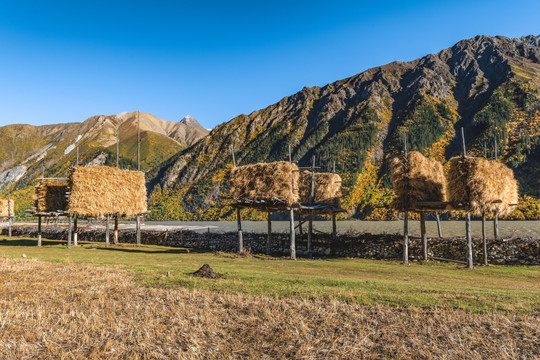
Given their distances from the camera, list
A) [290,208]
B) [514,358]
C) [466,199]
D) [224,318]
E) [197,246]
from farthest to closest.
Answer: [197,246] < [290,208] < [466,199] < [224,318] < [514,358]

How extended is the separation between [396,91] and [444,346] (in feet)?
672

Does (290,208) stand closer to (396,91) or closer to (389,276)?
(389,276)

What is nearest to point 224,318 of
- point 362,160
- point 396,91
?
point 362,160

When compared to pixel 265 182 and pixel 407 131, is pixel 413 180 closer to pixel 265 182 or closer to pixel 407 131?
pixel 265 182

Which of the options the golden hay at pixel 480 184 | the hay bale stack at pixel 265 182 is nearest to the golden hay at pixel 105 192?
the hay bale stack at pixel 265 182

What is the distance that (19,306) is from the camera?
23.7 ft

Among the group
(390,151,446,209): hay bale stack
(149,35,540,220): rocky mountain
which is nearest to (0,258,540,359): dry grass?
(390,151,446,209): hay bale stack

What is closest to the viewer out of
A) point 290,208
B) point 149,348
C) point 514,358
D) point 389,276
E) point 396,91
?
point 514,358

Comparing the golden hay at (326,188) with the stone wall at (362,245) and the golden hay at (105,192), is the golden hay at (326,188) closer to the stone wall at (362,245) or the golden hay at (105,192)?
the stone wall at (362,245)

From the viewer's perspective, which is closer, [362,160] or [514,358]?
[514,358]

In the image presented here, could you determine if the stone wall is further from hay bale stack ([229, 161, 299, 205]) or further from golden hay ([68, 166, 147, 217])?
hay bale stack ([229, 161, 299, 205])

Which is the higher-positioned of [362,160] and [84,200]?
[362,160]

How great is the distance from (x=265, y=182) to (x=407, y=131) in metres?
137

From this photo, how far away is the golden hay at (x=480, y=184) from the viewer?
19.6m
